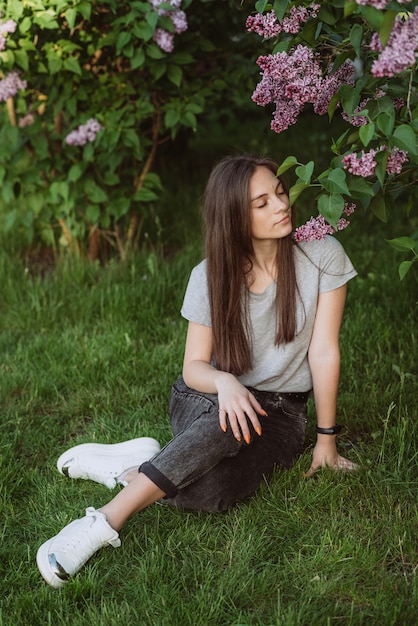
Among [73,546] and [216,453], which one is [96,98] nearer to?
[216,453]

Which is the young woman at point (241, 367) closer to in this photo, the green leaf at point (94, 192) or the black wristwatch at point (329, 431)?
the black wristwatch at point (329, 431)

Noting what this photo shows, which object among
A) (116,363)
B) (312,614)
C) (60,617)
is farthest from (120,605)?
(116,363)

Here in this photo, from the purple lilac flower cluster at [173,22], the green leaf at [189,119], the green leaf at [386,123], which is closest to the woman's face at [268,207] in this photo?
the green leaf at [386,123]

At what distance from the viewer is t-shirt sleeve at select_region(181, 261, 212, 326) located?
2.54m

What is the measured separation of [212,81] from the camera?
406cm

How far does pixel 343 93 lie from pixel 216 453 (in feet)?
3.33

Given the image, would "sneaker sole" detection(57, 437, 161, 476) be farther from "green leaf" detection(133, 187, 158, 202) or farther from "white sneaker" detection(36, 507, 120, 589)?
"green leaf" detection(133, 187, 158, 202)

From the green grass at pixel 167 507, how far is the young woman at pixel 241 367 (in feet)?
0.27

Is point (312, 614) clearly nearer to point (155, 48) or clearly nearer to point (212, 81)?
point (155, 48)

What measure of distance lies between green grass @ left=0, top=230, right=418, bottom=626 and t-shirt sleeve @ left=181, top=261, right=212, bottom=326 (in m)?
0.51

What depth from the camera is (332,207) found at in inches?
75.4

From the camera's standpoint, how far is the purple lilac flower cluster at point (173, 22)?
3.36 m

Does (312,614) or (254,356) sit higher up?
(254,356)

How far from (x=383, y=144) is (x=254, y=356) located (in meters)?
0.92
